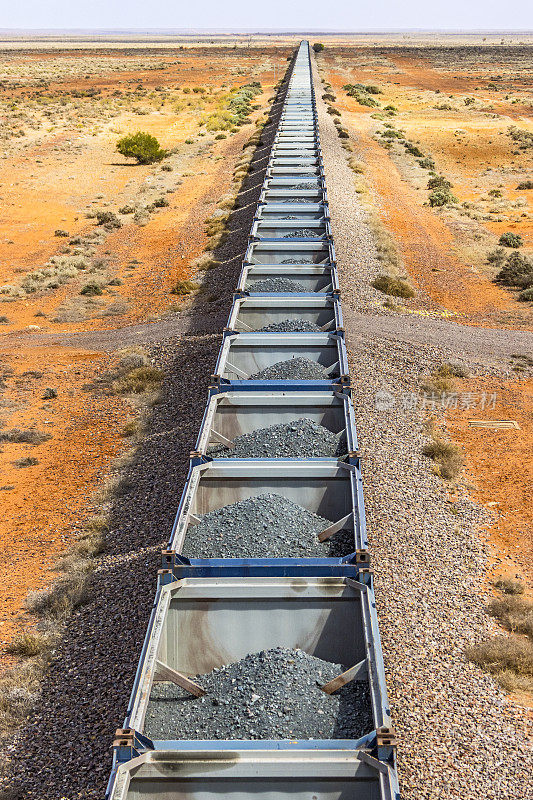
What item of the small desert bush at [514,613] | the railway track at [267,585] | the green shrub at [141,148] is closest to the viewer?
the railway track at [267,585]

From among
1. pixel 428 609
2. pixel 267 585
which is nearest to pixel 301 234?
pixel 428 609

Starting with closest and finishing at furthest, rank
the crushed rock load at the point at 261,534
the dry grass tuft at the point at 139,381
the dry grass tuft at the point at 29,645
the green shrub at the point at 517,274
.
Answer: the crushed rock load at the point at 261,534
the dry grass tuft at the point at 29,645
the dry grass tuft at the point at 139,381
the green shrub at the point at 517,274

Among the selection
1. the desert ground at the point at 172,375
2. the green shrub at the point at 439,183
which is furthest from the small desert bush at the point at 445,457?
the green shrub at the point at 439,183

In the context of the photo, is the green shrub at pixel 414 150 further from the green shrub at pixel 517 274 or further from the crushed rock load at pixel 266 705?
the crushed rock load at pixel 266 705

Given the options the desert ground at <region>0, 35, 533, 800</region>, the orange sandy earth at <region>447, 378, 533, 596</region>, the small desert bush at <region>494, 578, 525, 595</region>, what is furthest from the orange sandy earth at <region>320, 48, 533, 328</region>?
the small desert bush at <region>494, 578, 525, 595</region>

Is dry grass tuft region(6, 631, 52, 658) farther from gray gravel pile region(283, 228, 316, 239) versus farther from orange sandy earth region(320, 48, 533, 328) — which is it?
orange sandy earth region(320, 48, 533, 328)

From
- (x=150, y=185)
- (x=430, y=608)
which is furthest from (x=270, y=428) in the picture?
(x=150, y=185)

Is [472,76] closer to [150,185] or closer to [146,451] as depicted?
[150,185]

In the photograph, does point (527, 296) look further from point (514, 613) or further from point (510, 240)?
point (514, 613)
